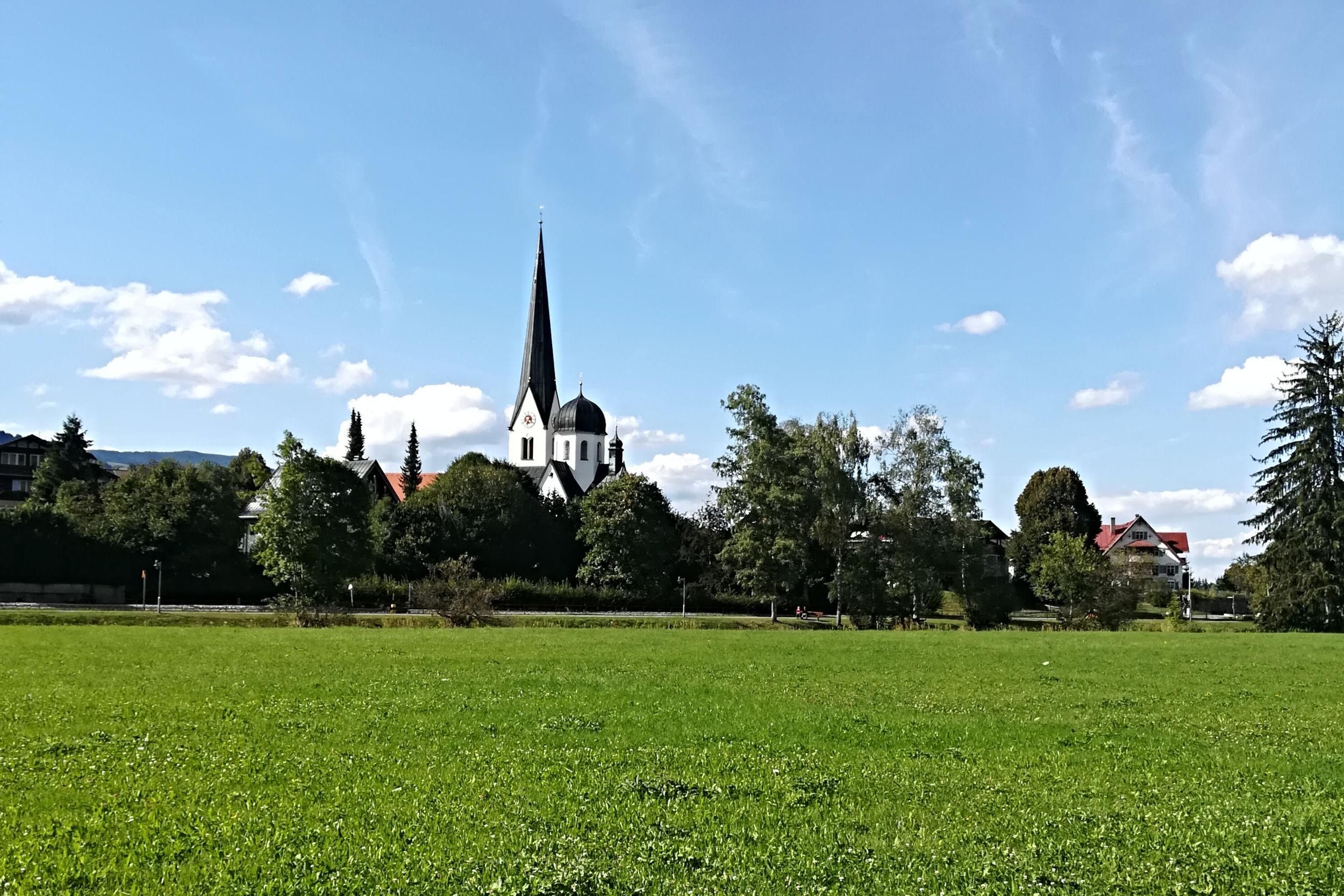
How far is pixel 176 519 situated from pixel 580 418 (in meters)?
73.3

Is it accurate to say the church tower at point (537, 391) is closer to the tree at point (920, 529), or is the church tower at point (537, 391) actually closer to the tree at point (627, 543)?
the tree at point (627, 543)

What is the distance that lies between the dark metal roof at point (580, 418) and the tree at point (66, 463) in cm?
5905

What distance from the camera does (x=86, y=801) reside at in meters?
10.0

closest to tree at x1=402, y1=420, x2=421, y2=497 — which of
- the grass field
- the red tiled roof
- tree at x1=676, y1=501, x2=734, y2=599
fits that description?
the red tiled roof

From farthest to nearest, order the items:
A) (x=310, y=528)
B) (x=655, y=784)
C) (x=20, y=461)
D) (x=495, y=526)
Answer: (x=20, y=461), (x=495, y=526), (x=310, y=528), (x=655, y=784)

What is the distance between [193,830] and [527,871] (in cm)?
321

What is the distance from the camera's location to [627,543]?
279ft

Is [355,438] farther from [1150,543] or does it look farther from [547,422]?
[1150,543]

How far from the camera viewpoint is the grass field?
27.5 feet

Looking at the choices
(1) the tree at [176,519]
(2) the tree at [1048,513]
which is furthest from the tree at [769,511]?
(2) the tree at [1048,513]

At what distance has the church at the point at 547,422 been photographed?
5620 inches

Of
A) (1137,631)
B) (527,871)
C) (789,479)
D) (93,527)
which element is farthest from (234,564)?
(527,871)

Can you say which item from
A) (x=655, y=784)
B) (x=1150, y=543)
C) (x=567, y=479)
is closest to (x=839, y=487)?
(x=655, y=784)

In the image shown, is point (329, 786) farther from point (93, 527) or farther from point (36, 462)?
point (36, 462)
